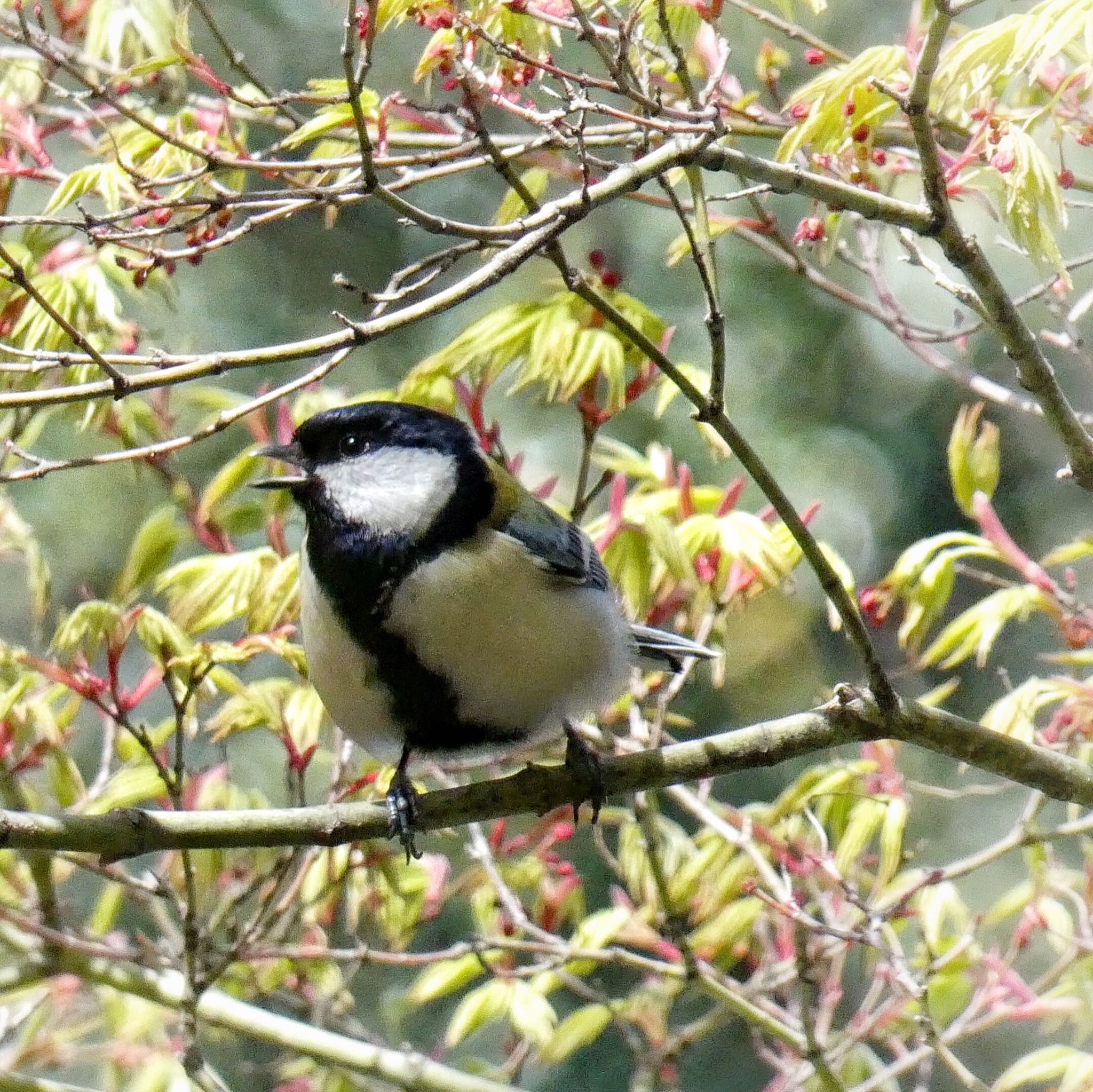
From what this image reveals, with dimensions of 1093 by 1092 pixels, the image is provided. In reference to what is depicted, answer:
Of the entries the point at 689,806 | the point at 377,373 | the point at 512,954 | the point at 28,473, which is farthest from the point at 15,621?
the point at 28,473

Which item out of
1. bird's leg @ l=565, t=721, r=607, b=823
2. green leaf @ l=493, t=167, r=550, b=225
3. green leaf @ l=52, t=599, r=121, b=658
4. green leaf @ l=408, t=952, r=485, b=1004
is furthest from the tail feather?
green leaf @ l=52, t=599, r=121, b=658

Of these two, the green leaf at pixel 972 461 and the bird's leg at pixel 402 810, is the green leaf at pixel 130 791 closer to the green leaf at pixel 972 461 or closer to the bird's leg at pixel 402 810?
the bird's leg at pixel 402 810

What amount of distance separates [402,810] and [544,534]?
1.61ft

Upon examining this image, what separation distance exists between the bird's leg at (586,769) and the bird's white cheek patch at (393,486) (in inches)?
15.3

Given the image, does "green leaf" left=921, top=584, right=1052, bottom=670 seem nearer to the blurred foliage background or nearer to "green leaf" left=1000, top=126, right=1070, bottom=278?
"green leaf" left=1000, top=126, right=1070, bottom=278

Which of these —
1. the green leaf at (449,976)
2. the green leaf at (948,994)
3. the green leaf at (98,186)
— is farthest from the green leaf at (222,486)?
the green leaf at (948,994)


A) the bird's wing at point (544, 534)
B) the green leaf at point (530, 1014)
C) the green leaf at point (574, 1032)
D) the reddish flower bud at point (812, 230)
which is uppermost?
the reddish flower bud at point (812, 230)

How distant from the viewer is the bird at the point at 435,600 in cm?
198

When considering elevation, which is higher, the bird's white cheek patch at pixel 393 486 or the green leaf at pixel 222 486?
the bird's white cheek patch at pixel 393 486

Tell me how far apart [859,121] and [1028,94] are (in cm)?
76

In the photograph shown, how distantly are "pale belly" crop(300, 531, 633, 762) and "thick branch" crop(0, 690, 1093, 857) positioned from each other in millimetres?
197

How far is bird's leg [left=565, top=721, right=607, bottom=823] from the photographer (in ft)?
6.26

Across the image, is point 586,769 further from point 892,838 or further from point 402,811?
point 892,838

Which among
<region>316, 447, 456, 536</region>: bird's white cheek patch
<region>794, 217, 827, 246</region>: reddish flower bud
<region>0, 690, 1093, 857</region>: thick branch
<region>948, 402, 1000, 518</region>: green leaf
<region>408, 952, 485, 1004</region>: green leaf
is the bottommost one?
<region>408, 952, 485, 1004</region>: green leaf
